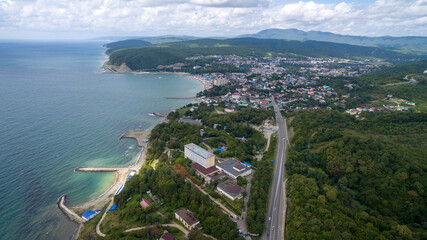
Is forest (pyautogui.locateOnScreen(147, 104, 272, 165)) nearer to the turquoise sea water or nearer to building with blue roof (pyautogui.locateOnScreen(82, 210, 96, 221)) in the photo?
the turquoise sea water

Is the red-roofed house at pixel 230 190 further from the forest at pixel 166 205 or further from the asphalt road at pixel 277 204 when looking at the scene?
the asphalt road at pixel 277 204

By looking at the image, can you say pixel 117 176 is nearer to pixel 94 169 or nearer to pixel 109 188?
pixel 109 188

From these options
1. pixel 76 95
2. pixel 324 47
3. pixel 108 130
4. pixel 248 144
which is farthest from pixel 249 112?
pixel 324 47

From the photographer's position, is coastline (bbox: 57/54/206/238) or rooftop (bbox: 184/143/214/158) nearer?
coastline (bbox: 57/54/206/238)

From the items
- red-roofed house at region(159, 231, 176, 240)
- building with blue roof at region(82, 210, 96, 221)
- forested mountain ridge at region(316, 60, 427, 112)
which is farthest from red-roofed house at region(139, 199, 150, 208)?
forested mountain ridge at region(316, 60, 427, 112)

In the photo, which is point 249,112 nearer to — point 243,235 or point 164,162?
point 164,162

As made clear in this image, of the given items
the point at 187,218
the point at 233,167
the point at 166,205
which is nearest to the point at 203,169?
the point at 233,167
